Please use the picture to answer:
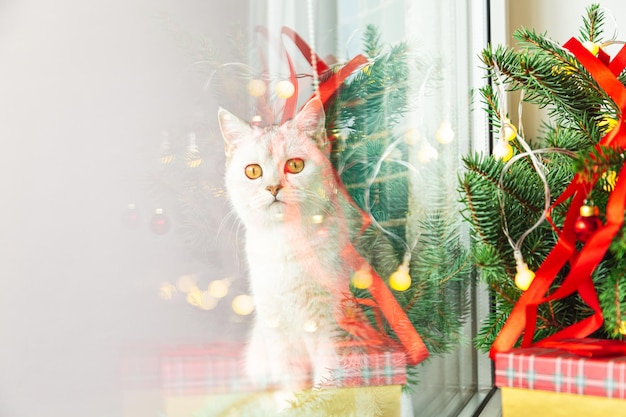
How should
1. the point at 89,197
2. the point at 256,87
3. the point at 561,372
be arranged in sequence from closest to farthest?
1. the point at 89,197
2. the point at 256,87
3. the point at 561,372

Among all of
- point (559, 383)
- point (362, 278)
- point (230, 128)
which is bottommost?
point (559, 383)

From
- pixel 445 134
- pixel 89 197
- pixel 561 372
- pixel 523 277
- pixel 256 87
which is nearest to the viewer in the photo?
pixel 89 197

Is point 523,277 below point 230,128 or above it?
below

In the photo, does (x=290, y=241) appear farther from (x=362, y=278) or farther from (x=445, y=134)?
(x=445, y=134)

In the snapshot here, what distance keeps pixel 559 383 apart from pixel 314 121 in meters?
0.33

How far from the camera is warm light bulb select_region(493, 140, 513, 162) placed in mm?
723

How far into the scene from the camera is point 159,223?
358 millimetres

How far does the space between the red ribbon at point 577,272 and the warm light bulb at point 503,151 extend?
0.11m

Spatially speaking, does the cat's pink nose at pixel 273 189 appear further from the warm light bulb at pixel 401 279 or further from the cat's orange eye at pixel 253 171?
the warm light bulb at pixel 401 279

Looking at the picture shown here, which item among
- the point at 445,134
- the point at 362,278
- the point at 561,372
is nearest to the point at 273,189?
the point at 362,278

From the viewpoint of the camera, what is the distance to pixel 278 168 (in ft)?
1.48

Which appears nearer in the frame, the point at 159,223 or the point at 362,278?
the point at 159,223

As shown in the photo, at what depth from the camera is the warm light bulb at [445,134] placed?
2.72ft

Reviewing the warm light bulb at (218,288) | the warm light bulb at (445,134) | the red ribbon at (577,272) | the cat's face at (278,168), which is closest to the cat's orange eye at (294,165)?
the cat's face at (278,168)
